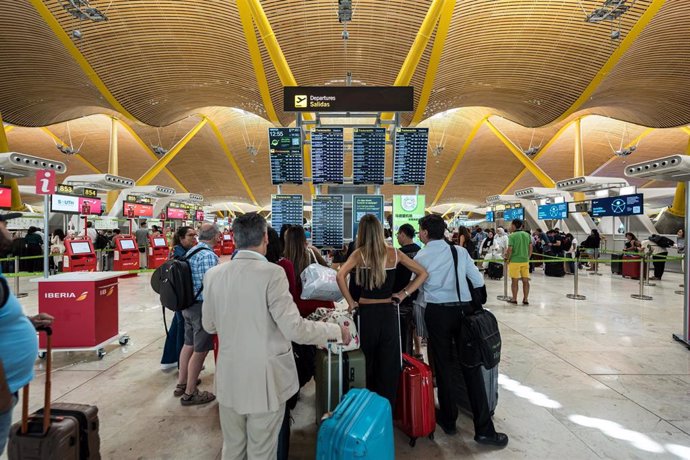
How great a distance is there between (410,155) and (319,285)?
3.31 meters

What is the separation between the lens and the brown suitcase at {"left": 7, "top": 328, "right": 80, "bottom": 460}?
170cm

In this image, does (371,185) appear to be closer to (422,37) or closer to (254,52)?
(422,37)

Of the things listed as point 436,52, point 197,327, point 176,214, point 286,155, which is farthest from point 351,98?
point 176,214

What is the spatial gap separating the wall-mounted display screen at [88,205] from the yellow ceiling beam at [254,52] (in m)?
6.84

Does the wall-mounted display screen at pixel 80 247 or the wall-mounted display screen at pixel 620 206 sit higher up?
the wall-mounted display screen at pixel 620 206

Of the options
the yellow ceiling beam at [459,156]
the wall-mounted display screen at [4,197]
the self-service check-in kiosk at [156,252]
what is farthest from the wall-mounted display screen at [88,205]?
the yellow ceiling beam at [459,156]

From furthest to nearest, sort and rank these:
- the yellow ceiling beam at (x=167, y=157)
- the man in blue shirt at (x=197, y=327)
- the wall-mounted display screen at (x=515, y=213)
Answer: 1. the yellow ceiling beam at (x=167, y=157)
2. the wall-mounted display screen at (x=515, y=213)
3. the man in blue shirt at (x=197, y=327)

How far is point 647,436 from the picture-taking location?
108 inches

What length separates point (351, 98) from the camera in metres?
4.65

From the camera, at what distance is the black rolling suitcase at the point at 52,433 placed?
5.60ft

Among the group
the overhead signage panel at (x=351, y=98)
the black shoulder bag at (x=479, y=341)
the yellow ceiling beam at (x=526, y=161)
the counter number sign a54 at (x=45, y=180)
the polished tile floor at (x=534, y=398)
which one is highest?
the yellow ceiling beam at (x=526, y=161)

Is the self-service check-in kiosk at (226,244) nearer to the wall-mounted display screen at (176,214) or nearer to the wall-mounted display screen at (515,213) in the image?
the wall-mounted display screen at (176,214)

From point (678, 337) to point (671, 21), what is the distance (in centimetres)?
1034

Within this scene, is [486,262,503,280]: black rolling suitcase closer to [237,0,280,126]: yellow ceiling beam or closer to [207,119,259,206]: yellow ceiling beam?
[237,0,280,126]: yellow ceiling beam
